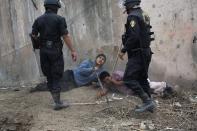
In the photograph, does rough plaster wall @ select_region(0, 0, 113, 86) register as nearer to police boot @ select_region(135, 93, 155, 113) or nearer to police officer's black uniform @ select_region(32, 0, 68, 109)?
police officer's black uniform @ select_region(32, 0, 68, 109)

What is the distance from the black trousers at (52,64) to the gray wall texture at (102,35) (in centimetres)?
184

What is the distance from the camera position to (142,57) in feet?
24.5

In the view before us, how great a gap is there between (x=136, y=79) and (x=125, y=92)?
1.32 metres

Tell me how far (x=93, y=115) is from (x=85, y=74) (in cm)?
177

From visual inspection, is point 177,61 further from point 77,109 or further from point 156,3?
point 77,109

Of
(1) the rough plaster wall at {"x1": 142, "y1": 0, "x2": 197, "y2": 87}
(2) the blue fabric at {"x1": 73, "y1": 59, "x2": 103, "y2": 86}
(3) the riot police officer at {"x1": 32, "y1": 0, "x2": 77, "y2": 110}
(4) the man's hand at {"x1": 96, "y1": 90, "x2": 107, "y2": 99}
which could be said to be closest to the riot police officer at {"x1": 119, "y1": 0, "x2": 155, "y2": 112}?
(3) the riot police officer at {"x1": 32, "y1": 0, "x2": 77, "y2": 110}

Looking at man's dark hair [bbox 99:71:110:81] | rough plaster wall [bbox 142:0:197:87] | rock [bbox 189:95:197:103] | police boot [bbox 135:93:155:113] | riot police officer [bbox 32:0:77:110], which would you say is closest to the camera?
police boot [bbox 135:93:155:113]

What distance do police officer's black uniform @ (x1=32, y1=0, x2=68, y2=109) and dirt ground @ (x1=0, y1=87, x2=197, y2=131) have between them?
43 cm

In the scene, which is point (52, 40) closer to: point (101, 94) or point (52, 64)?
point (52, 64)

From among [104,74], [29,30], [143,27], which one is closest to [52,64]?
[104,74]

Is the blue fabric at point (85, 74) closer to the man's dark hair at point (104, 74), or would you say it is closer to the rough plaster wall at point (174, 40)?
the man's dark hair at point (104, 74)

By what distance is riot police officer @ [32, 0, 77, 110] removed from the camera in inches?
310

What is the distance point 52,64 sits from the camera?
8016mm

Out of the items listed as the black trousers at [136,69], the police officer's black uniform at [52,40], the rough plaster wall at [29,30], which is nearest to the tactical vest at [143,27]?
the black trousers at [136,69]
